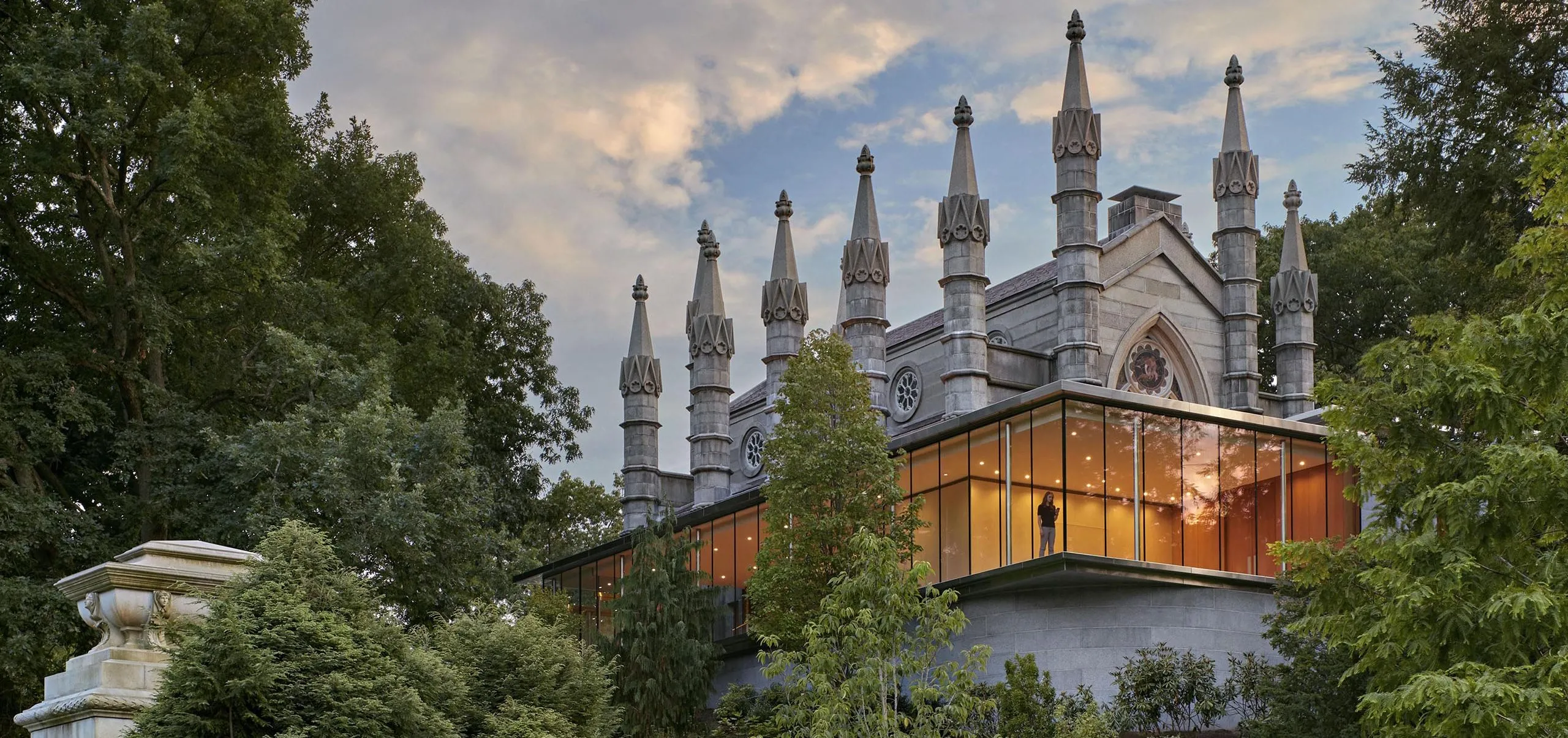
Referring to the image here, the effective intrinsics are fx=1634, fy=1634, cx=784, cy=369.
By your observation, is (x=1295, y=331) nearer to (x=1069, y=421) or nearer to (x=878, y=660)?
(x=1069, y=421)

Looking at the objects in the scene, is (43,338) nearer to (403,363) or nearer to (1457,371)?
(403,363)

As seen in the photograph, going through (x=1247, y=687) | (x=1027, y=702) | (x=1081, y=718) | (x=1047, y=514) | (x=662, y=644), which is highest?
(x=1047, y=514)

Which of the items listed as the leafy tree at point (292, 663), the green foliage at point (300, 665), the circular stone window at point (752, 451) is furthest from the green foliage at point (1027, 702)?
the circular stone window at point (752, 451)

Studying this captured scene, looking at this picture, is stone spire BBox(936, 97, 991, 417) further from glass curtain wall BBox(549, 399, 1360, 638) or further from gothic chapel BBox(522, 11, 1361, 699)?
Answer: glass curtain wall BBox(549, 399, 1360, 638)

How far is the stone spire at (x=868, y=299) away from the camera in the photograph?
151 feet

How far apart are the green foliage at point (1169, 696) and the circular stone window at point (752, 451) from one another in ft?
97.8

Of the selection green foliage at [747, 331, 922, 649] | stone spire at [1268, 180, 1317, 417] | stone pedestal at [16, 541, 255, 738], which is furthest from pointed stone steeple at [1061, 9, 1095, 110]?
stone pedestal at [16, 541, 255, 738]

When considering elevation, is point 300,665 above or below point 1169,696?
above

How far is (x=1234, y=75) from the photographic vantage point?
47531mm

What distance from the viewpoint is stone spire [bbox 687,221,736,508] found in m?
54.2

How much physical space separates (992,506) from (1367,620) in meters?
15.2

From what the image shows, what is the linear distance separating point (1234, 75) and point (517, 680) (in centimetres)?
3626

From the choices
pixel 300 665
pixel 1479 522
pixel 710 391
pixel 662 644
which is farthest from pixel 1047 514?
pixel 710 391

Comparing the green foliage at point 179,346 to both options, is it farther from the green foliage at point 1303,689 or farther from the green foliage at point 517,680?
the green foliage at point 1303,689
